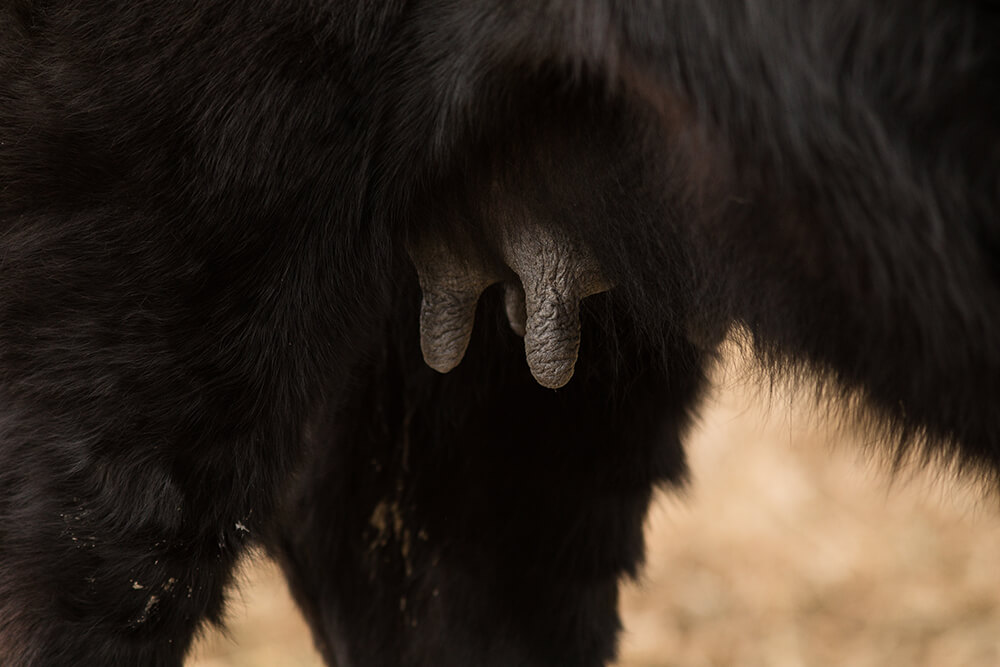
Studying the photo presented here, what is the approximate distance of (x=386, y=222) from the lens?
1.16 m

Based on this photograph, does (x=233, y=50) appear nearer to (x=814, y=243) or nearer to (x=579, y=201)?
(x=579, y=201)

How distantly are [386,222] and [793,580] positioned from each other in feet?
6.28

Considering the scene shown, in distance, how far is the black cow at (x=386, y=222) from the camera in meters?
0.92

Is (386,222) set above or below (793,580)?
below

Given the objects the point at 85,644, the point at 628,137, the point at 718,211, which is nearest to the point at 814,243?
the point at 718,211

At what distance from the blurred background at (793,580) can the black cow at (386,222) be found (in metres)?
1.25

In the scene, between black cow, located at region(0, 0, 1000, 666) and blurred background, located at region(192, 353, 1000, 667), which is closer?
black cow, located at region(0, 0, 1000, 666)

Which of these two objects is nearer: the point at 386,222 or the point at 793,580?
the point at 386,222

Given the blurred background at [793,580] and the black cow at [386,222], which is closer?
the black cow at [386,222]

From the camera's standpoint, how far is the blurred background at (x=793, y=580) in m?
2.59

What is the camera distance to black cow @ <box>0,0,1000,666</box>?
3.03 ft

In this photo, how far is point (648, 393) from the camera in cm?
156

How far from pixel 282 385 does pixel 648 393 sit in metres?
0.56

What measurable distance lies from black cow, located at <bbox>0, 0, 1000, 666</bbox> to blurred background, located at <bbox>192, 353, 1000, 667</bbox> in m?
1.25
